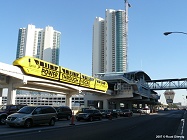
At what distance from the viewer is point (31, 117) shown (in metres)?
18.4

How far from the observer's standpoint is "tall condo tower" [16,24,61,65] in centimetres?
14312

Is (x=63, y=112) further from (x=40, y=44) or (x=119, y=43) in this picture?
(x=40, y=44)

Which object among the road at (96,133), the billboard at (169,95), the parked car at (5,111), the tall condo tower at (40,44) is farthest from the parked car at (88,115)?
the tall condo tower at (40,44)

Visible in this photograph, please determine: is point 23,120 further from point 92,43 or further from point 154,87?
point 92,43

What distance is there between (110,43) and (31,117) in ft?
390

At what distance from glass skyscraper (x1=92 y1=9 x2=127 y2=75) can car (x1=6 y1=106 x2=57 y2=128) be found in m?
113

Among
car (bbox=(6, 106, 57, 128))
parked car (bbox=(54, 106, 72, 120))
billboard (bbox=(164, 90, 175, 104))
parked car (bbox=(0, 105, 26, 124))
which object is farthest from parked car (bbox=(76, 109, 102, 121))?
billboard (bbox=(164, 90, 175, 104))

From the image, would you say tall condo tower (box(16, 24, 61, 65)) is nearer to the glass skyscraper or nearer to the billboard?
the glass skyscraper

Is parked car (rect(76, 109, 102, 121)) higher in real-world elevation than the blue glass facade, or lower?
lower

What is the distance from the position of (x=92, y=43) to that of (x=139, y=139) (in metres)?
133

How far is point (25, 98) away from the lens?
448ft

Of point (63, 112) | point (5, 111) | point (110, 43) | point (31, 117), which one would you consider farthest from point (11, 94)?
point (110, 43)

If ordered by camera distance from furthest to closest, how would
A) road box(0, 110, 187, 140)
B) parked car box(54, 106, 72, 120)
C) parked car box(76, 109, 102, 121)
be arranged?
parked car box(54, 106, 72, 120) < parked car box(76, 109, 102, 121) < road box(0, 110, 187, 140)

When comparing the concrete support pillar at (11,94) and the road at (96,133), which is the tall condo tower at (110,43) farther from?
the road at (96,133)
